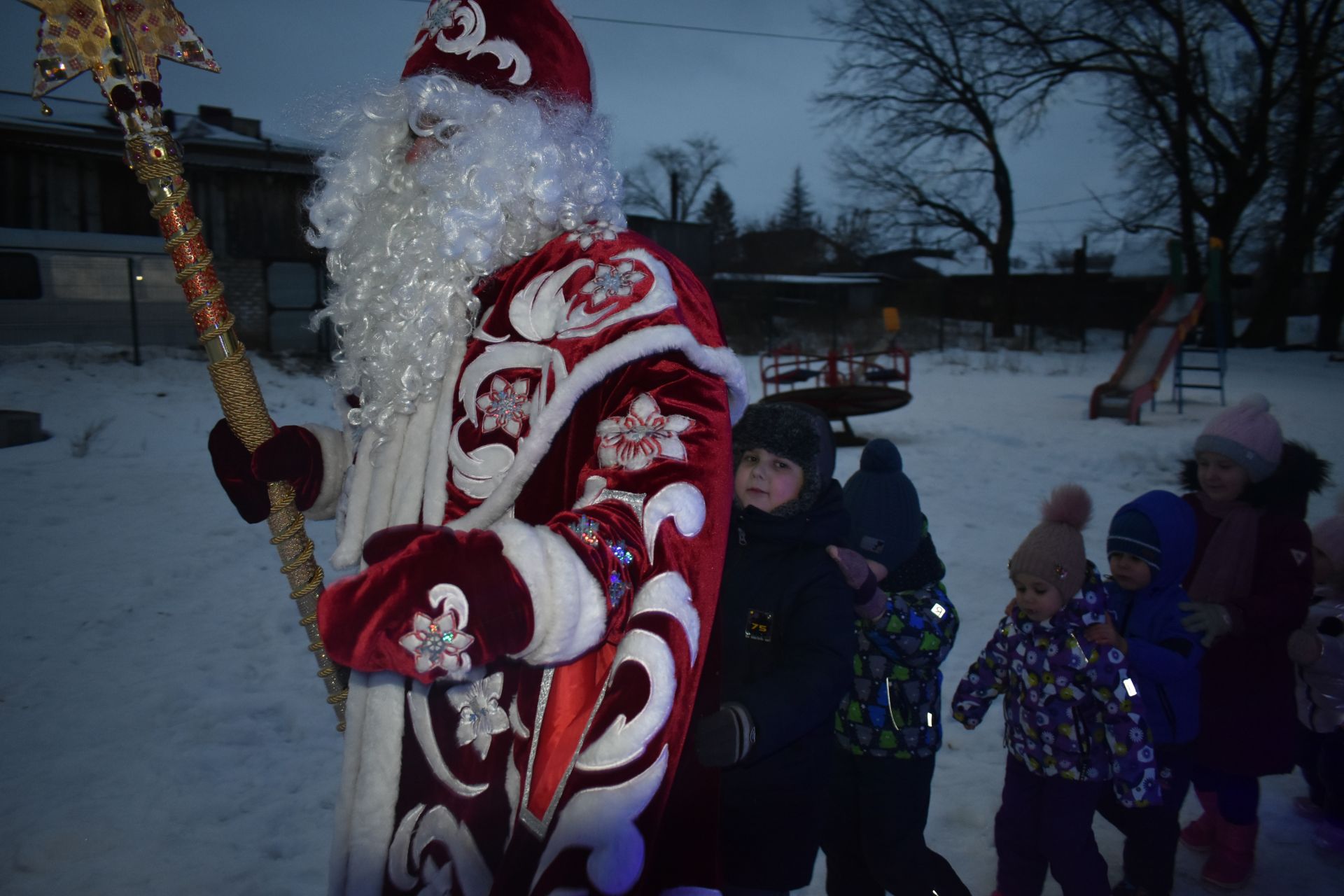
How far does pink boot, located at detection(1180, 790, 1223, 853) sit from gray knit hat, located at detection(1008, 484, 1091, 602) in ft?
3.49

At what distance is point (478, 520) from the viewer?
138 cm

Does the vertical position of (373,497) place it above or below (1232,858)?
above

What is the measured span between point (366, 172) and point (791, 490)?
1.29 meters

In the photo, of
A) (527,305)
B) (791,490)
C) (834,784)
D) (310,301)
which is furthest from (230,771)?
(310,301)

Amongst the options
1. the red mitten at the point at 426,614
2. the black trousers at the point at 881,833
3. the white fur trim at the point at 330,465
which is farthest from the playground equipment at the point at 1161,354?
the red mitten at the point at 426,614

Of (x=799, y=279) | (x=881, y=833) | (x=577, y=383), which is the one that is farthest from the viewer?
(x=799, y=279)

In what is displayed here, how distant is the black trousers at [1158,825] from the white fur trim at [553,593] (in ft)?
7.44

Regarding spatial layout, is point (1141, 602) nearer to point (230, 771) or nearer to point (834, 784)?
point (834, 784)

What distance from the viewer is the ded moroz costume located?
1011 mm

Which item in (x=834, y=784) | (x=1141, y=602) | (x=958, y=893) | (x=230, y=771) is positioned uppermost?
(x=1141, y=602)

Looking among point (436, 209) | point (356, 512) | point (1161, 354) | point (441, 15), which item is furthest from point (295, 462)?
point (1161, 354)

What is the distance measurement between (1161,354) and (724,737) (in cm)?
1359

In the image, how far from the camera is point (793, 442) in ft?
7.40

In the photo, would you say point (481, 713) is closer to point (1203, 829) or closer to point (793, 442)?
point (793, 442)
